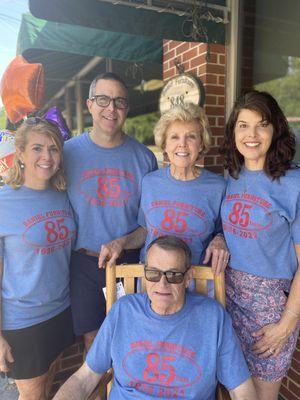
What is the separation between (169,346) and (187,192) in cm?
66

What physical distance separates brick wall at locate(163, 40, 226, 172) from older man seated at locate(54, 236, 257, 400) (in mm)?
1549

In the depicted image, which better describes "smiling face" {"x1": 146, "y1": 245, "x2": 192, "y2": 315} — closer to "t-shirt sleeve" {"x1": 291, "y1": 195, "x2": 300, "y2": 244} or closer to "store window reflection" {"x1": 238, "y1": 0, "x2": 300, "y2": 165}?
"t-shirt sleeve" {"x1": 291, "y1": 195, "x2": 300, "y2": 244}

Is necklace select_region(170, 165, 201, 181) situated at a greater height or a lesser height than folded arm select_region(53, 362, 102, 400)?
greater

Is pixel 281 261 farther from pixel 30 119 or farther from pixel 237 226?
pixel 30 119

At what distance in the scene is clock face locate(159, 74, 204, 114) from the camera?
260cm

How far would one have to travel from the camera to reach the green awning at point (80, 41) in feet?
7.27

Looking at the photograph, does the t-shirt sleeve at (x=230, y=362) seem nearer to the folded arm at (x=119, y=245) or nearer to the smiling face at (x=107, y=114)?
the folded arm at (x=119, y=245)

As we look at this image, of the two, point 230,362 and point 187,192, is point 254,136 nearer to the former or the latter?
point 187,192

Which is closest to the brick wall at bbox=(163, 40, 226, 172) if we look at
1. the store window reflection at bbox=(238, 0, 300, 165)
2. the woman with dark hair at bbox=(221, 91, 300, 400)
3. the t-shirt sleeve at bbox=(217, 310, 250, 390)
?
the store window reflection at bbox=(238, 0, 300, 165)

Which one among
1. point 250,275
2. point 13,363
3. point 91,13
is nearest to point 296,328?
point 250,275

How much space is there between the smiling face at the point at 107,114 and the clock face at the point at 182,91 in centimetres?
89

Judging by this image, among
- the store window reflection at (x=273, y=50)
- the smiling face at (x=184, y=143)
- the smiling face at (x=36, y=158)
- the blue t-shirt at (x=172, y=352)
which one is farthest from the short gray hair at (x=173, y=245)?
the store window reflection at (x=273, y=50)

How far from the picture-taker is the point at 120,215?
A: 1724mm

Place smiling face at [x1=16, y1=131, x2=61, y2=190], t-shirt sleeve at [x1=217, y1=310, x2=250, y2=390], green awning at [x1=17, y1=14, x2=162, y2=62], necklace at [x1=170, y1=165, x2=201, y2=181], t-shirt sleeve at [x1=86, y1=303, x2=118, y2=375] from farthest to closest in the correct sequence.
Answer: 1. green awning at [x1=17, y1=14, x2=162, y2=62]
2. necklace at [x1=170, y1=165, x2=201, y2=181]
3. smiling face at [x1=16, y1=131, x2=61, y2=190]
4. t-shirt sleeve at [x1=86, y1=303, x2=118, y2=375]
5. t-shirt sleeve at [x1=217, y1=310, x2=250, y2=390]
